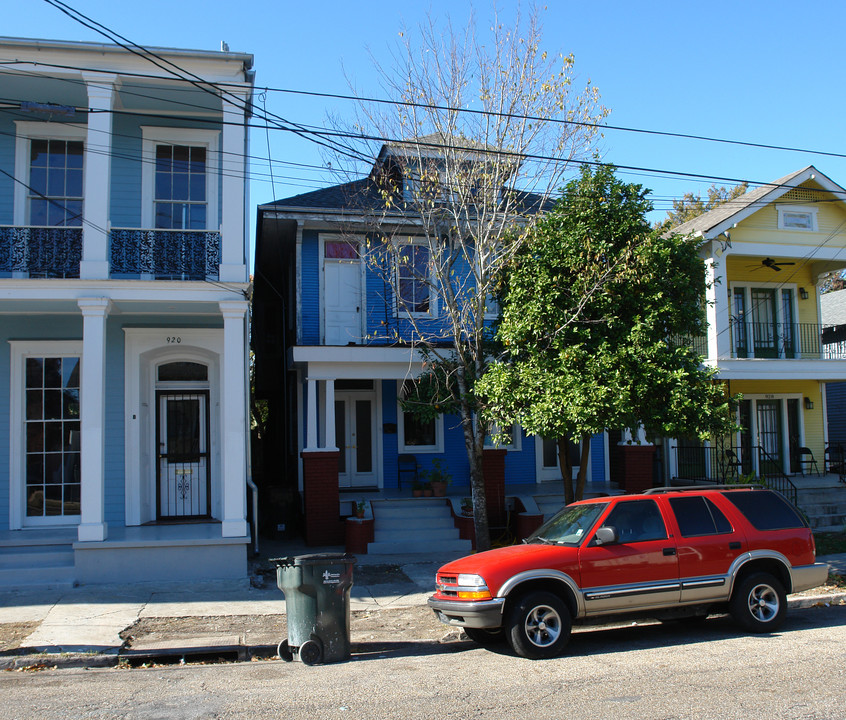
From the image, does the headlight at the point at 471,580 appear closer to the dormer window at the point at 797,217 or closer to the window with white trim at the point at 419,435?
the window with white trim at the point at 419,435

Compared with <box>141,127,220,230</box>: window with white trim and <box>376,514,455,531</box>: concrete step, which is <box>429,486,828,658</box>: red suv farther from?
<box>141,127,220,230</box>: window with white trim

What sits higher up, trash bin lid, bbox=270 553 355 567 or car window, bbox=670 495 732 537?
car window, bbox=670 495 732 537

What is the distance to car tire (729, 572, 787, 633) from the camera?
784 centimetres

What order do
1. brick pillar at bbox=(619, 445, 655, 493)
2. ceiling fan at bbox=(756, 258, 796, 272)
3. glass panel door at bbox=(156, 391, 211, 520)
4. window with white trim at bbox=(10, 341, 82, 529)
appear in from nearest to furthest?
window with white trim at bbox=(10, 341, 82, 529)
glass panel door at bbox=(156, 391, 211, 520)
brick pillar at bbox=(619, 445, 655, 493)
ceiling fan at bbox=(756, 258, 796, 272)

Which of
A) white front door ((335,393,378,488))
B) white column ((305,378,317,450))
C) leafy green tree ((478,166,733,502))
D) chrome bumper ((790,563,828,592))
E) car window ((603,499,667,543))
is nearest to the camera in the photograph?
car window ((603,499,667,543))

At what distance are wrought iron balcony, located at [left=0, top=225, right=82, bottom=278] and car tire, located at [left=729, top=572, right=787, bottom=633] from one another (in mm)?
10705

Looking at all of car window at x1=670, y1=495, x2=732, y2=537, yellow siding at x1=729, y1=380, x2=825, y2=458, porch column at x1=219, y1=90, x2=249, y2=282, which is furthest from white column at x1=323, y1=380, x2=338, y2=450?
yellow siding at x1=729, y1=380, x2=825, y2=458

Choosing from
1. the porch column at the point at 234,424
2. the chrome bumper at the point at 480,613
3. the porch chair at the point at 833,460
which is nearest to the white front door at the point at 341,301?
the porch column at the point at 234,424

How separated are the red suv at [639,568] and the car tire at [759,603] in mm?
11

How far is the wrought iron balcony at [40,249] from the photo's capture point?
457 inches

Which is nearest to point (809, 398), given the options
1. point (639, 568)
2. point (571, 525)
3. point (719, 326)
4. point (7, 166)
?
point (719, 326)

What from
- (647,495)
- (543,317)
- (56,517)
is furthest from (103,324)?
(647,495)

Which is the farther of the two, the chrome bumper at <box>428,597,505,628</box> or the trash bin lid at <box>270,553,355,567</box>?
the trash bin lid at <box>270,553,355,567</box>

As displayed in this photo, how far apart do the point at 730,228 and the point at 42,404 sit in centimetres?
1480
